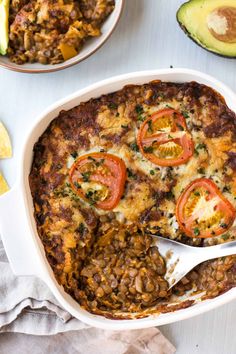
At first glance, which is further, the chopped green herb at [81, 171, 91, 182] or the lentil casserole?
the lentil casserole

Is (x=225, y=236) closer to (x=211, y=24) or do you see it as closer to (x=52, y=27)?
Result: (x=211, y=24)

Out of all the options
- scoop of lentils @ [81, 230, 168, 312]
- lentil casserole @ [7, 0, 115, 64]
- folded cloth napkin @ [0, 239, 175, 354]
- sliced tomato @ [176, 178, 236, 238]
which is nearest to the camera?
sliced tomato @ [176, 178, 236, 238]

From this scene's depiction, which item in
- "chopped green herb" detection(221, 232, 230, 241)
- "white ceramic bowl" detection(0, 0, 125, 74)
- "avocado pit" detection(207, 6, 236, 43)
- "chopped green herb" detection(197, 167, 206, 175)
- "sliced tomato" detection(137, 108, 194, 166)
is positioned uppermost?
"avocado pit" detection(207, 6, 236, 43)

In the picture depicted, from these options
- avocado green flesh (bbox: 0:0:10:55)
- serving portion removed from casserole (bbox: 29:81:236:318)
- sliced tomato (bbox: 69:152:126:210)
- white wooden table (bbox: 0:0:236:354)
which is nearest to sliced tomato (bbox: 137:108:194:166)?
serving portion removed from casserole (bbox: 29:81:236:318)

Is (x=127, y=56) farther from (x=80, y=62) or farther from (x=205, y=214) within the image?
(x=205, y=214)

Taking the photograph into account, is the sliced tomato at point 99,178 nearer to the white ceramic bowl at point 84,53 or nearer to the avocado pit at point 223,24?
the white ceramic bowl at point 84,53

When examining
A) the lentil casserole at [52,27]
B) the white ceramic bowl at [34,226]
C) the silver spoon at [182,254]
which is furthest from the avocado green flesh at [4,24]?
the silver spoon at [182,254]

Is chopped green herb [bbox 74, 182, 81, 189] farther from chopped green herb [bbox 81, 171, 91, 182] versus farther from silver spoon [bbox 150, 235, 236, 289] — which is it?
silver spoon [bbox 150, 235, 236, 289]
